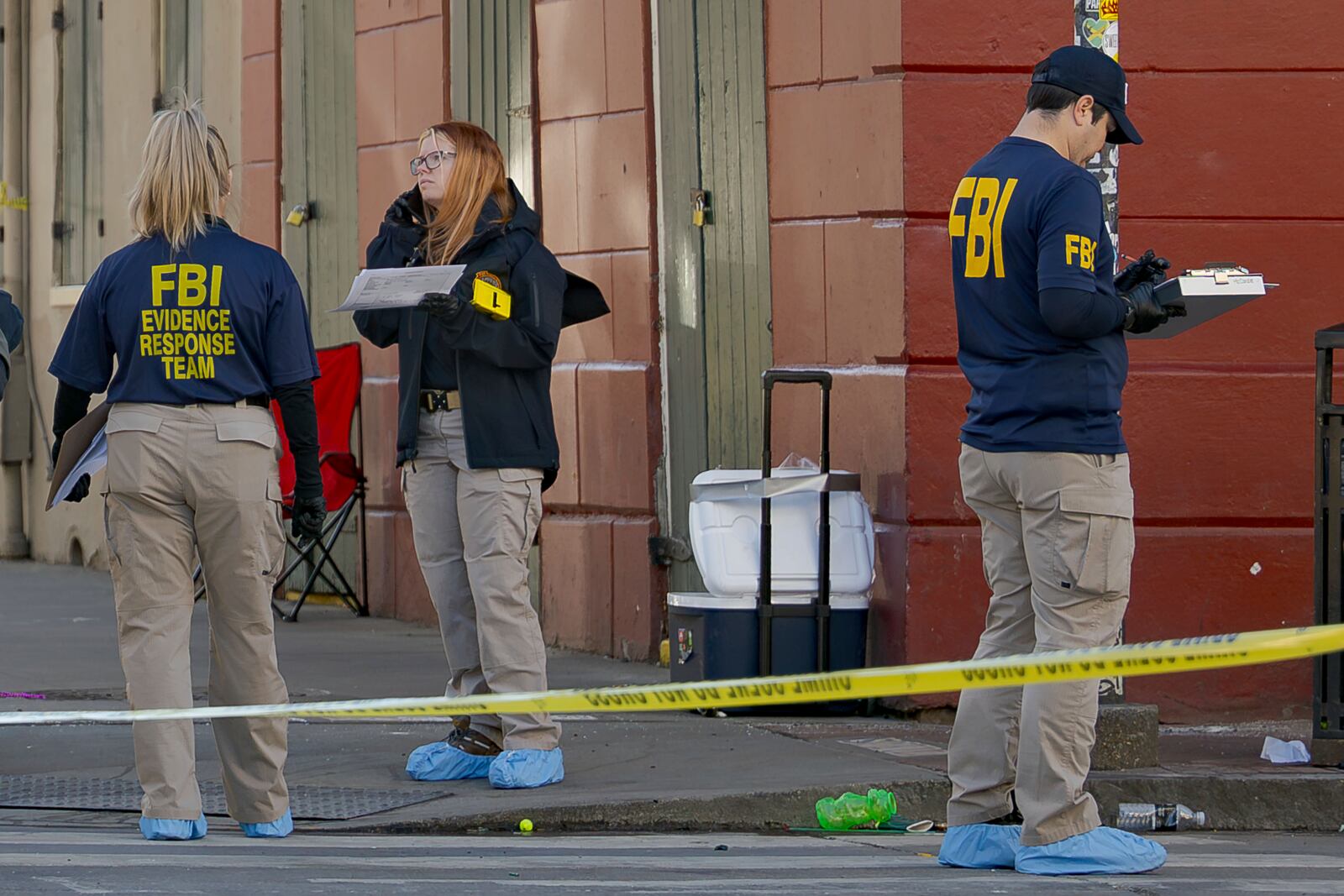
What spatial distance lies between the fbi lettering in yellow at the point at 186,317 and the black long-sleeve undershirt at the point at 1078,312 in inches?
85.5

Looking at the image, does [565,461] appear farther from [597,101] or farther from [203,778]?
[203,778]

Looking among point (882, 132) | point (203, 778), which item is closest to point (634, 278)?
point (882, 132)

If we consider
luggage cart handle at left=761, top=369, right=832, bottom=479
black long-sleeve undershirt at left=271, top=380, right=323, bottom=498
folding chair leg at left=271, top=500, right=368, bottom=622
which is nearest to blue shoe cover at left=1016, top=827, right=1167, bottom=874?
black long-sleeve undershirt at left=271, top=380, right=323, bottom=498

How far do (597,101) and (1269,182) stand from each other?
120 inches

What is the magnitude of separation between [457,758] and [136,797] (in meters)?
0.97

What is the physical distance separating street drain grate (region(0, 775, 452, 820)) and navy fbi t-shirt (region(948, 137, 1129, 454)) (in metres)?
2.13

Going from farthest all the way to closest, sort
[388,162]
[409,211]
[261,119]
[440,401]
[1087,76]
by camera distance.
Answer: [261,119]
[388,162]
[409,211]
[440,401]
[1087,76]

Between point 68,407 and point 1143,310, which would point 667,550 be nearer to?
point 68,407

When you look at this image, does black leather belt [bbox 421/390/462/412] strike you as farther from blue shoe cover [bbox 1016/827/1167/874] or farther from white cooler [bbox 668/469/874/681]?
blue shoe cover [bbox 1016/827/1167/874]

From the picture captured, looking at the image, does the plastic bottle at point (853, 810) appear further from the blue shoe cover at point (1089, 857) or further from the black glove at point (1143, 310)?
the black glove at point (1143, 310)

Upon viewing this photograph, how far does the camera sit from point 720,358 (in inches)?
363

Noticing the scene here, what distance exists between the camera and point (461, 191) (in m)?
6.78

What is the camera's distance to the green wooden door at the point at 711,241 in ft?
29.4

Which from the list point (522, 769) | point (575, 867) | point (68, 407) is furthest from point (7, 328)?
point (575, 867)
